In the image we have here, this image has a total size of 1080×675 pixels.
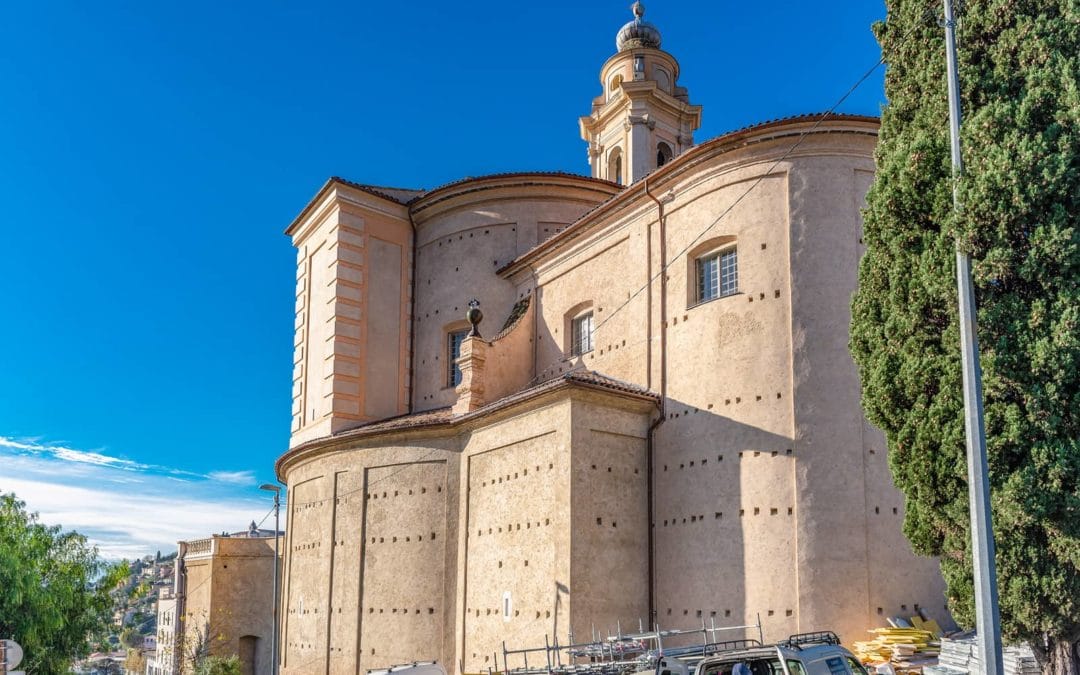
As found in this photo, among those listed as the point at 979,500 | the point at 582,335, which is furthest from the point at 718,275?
the point at 979,500

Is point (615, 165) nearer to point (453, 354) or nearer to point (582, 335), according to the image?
point (453, 354)

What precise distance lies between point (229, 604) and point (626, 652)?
81.7ft

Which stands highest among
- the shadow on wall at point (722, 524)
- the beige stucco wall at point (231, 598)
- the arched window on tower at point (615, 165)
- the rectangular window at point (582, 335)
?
the arched window on tower at point (615, 165)

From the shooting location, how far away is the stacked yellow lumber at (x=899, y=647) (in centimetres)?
1722

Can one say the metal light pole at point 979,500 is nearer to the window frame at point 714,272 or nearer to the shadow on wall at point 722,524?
the shadow on wall at point 722,524

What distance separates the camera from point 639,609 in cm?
2127

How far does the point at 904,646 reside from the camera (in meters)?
17.3

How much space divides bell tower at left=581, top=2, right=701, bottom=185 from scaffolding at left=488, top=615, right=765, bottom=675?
58.2 feet

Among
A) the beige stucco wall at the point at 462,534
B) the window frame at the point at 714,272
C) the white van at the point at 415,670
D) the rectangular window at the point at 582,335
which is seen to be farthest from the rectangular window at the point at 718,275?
the white van at the point at 415,670

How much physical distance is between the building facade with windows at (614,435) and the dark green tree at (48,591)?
5.69 m

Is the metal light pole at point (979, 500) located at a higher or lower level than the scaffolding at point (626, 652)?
higher

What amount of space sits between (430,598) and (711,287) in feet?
32.8

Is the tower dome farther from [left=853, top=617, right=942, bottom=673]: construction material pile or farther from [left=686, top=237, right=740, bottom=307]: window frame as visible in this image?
[left=853, top=617, right=942, bottom=673]: construction material pile

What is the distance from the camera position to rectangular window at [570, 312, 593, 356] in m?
25.5
